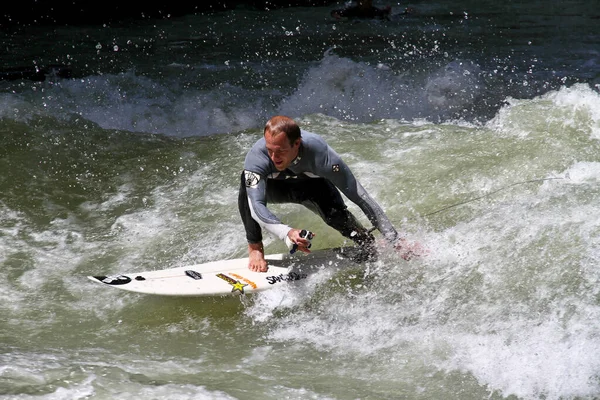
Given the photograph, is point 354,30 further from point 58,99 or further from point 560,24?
point 58,99

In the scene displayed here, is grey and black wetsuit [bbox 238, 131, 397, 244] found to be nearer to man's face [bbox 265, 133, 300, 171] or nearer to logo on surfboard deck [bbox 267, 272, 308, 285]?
man's face [bbox 265, 133, 300, 171]

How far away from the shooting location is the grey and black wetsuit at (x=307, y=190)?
4316 millimetres

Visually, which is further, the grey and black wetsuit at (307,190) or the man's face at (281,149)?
the grey and black wetsuit at (307,190)

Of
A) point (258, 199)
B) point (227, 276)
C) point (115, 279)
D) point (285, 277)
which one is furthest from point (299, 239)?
point (115, 279)

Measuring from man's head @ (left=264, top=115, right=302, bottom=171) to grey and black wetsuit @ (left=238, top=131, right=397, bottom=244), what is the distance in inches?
6.2

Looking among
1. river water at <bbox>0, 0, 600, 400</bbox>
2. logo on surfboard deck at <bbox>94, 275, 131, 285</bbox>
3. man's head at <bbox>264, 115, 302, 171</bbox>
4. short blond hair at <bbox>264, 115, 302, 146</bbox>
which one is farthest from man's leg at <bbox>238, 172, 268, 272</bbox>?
logo on surfboard deck at <bbox>94, 275, 131, 285</bbox>

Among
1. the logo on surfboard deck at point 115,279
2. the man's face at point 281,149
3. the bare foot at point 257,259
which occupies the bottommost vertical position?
the logo on surfboard deck at point 115,279

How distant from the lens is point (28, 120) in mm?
7980

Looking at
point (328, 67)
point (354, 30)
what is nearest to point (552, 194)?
point (328, 67)

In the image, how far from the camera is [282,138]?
4062 mm

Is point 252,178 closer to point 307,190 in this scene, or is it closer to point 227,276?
point 307,190

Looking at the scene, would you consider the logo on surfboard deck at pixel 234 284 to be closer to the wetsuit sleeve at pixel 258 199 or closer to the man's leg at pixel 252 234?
the man's leg at pixel 252 234

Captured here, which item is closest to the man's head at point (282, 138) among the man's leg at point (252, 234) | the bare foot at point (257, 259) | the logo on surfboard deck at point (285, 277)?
the man's leg at point (252, 234)

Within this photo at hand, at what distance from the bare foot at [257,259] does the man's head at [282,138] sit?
78 centimetres
